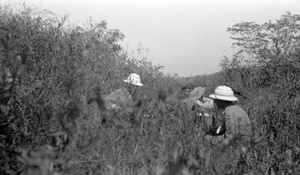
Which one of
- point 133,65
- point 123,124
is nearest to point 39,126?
point 123,124

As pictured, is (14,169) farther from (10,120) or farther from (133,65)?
(133,65)

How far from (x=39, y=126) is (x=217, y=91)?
354cm

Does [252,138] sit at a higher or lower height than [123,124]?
lower

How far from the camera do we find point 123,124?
5.66 feet

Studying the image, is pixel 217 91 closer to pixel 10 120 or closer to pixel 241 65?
pixel 10 120

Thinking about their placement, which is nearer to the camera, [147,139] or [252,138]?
[147,139]

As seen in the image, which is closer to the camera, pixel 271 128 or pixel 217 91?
pixel 271 128

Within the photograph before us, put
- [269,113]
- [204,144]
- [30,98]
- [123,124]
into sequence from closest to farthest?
[123,124]
[30,98]
[204,144]
[269,113]

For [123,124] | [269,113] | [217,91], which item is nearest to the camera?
[123,124]

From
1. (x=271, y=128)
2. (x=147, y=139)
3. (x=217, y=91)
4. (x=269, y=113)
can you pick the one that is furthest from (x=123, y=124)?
(x=217, y=91)

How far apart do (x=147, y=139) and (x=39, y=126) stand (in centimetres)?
56

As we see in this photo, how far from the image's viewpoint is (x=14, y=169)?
179 cm

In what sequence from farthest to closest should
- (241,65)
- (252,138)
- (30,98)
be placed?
(241,65) → (252,138) → (30,98)

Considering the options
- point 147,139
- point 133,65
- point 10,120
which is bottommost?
point 147,139
